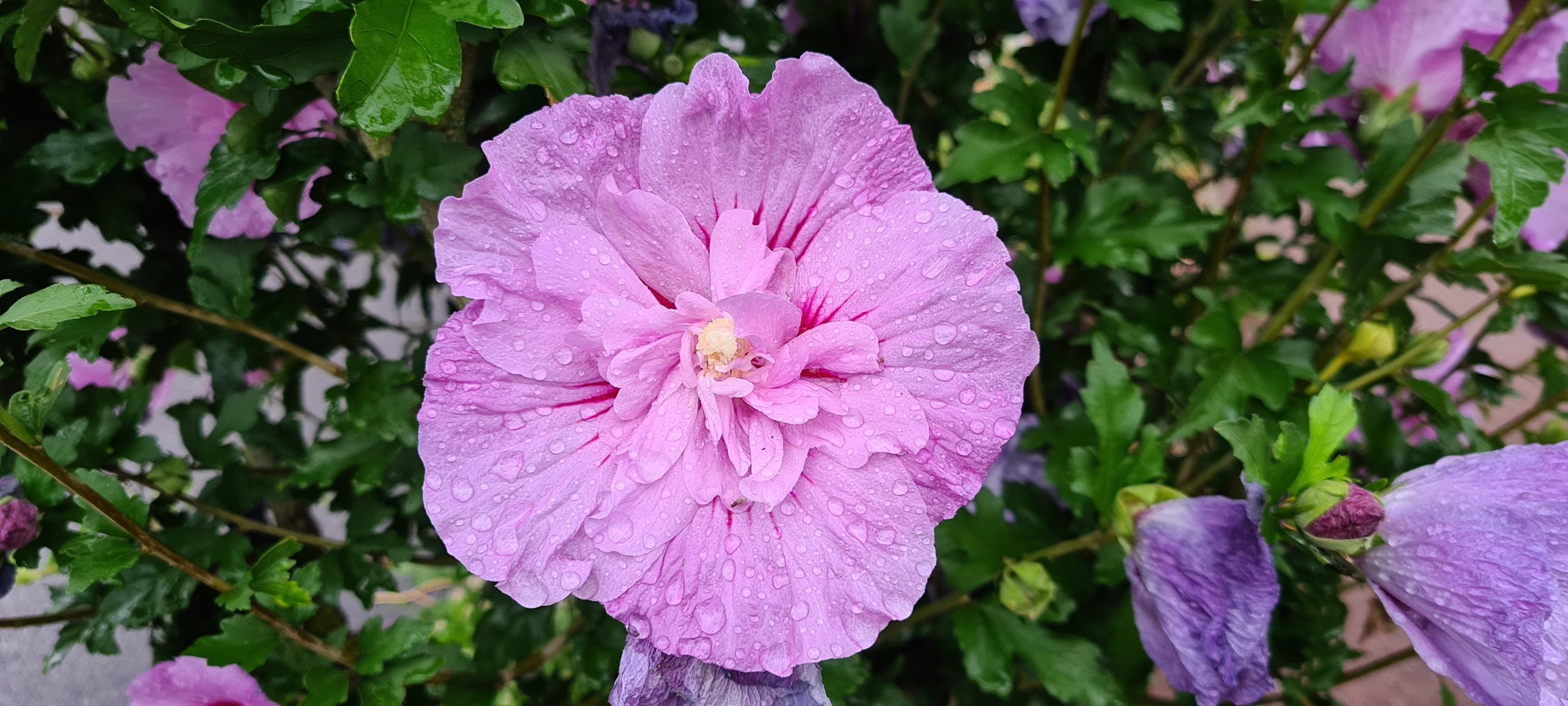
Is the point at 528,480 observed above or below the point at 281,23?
below

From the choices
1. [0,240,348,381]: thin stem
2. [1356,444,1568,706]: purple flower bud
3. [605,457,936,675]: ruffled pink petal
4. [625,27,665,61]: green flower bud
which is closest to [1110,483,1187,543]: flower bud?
[1356,444,1568,706]: purple flower bud

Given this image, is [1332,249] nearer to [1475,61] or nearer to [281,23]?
[1475,61]

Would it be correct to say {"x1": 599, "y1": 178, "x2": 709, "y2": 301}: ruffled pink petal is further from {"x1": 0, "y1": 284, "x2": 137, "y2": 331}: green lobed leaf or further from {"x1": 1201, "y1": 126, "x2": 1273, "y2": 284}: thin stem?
{"x1": 1201, "y1": 126, "x2": 1273, "y2": 284}: thin stem

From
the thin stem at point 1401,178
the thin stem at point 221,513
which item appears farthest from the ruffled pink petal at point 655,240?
the thin stem at point 1401,178

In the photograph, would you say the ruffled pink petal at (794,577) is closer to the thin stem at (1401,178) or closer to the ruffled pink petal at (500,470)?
the ruffled pink petal at (500,470)

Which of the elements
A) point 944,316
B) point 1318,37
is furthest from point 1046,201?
point 944,316

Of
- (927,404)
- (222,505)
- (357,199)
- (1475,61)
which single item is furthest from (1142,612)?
(222,505)

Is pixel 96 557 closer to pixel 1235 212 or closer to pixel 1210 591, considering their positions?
pixel 1210 591
